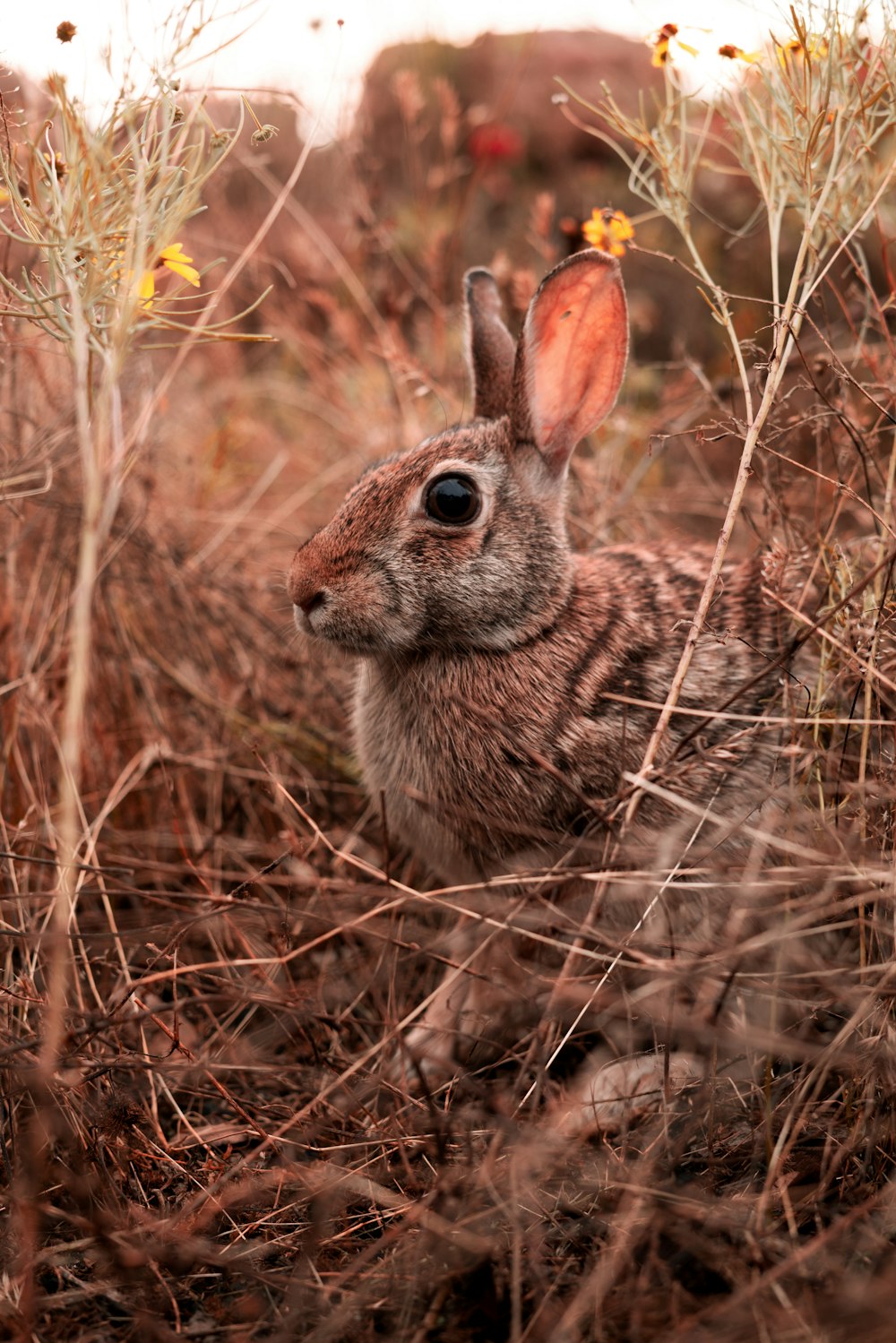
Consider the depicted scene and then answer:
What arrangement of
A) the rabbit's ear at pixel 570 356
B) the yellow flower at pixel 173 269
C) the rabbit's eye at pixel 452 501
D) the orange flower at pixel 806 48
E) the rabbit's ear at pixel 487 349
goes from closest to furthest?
the yellow flower at pixel 173 269 < the orange flower at pixel 806 48 < the rabbit's eye at pixel 452 501 < the rabbit's ear at pixel 570 356 < the rabbit's ear at pixel 487 349

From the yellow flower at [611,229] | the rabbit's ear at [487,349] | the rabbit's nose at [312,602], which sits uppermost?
the yellow flower at [611,229]

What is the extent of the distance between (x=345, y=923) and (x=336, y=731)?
1.88 meters

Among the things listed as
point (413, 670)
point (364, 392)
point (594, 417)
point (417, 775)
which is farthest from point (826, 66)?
point (364, 392)

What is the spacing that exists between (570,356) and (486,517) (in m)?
0.59

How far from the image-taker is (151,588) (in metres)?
3.93

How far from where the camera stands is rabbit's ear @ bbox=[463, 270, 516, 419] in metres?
3.51

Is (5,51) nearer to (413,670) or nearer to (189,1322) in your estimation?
(413,670)

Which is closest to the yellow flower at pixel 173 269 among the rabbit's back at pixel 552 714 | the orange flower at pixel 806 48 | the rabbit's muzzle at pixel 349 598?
the rabbit's muzzle at pixel 349 598

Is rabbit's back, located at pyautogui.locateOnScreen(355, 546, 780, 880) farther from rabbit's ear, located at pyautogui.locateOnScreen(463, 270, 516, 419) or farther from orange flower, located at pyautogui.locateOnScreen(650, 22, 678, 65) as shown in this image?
orange flower, located at pyautogui.locateOnScreen(650, 22, 678, 65)

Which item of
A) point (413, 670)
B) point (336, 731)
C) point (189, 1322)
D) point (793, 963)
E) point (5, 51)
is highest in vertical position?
point (5, 51)

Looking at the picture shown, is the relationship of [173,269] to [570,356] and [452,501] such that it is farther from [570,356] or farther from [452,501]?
[570,356]

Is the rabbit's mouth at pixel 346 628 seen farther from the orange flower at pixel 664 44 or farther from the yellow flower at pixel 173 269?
the orange flower at pixel 664 44

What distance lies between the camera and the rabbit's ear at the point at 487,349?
3512 millimetres

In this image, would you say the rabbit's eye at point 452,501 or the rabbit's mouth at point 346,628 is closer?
the rabbit's mouth at point 346,628
